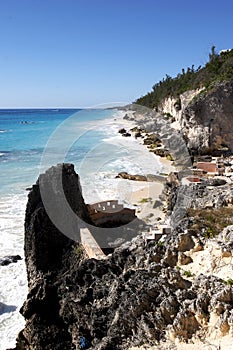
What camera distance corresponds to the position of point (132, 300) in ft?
24.4

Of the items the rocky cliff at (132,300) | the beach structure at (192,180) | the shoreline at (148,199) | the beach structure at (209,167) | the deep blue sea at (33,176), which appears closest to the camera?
the rocky cliff at (132,300)

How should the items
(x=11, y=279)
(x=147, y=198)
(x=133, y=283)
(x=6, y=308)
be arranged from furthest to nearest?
(x=147, y=198)
(x=11, y=279)
(x=6, y=308)
(x=133, y=283)

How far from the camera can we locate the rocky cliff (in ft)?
22.1

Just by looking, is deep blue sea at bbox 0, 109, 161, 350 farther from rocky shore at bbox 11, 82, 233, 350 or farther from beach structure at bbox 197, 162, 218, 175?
beach structure at bbox 197, 162, 218, 175

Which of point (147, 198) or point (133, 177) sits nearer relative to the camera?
point (147, 198)

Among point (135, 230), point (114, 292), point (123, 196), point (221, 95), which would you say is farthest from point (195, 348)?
point (221, 95)

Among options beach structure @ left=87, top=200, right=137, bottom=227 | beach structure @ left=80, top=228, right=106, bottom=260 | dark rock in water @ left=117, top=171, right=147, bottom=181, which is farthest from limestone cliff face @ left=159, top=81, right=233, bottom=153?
beach structure @ left=80, top=228, right=106, bottom=260

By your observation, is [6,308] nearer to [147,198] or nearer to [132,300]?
[132,300]

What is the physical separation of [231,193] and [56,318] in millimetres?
6449

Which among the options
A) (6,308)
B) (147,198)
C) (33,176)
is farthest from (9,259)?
(33,176)

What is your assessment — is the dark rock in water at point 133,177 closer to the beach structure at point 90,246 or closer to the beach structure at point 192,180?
the beach structure at point 192,180

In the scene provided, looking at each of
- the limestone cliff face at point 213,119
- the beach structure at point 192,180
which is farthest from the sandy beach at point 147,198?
the limestone cliff face at point 213,119

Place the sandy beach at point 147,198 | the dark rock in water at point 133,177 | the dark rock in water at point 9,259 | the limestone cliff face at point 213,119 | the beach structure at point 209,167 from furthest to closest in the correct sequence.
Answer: the limestone cliff face at point 213,119 < the dark rock in water at point 133,177 < the beach structure at point 209,167 < the sandy beach at point 147,198 < the dark rock in water at point 9,259

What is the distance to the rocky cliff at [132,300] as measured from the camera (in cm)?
674
